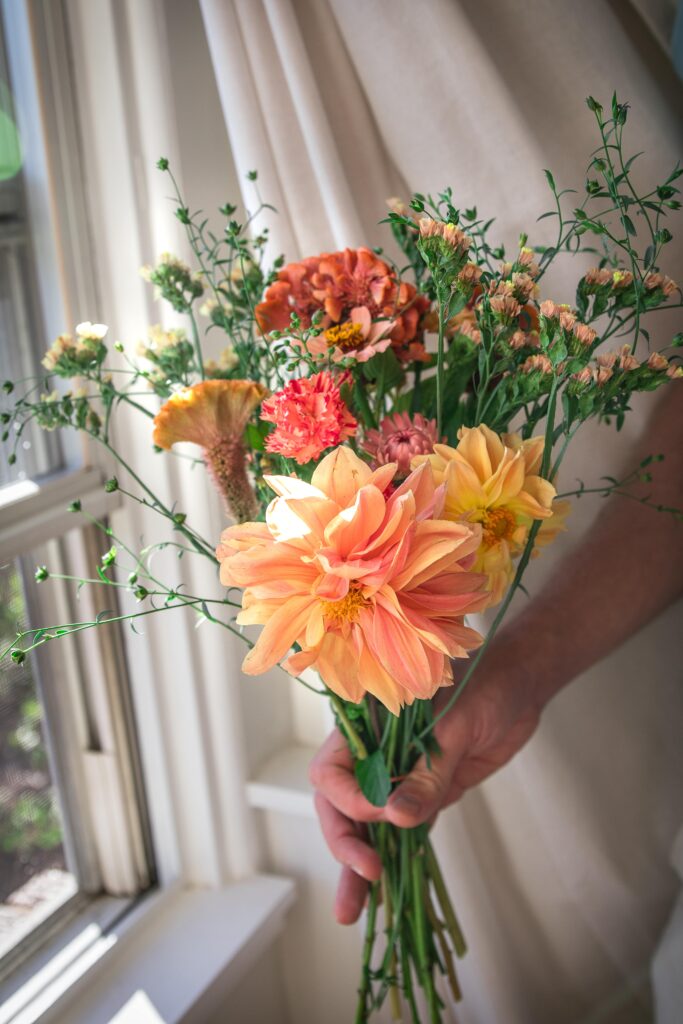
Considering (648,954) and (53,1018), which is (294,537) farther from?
(648,954)

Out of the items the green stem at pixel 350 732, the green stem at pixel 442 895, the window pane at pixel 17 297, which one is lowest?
the green stem at pixel 442 895

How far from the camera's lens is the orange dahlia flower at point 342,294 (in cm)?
65

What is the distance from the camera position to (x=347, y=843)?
2.58 ft

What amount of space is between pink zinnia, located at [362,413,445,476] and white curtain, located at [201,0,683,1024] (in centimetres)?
35

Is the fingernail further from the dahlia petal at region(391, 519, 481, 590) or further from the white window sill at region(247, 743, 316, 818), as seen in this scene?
the white window sill at region(247, 743, 316, 818)

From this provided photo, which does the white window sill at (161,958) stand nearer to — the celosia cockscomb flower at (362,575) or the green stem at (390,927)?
the green stem at (390,927)

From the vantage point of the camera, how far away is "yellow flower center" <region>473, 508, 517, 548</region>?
583 mm

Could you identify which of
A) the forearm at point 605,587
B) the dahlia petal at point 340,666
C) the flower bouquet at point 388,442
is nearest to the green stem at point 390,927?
the flower bouquet at point 388,442

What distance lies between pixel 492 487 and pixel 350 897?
482mm

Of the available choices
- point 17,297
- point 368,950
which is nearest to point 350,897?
point 368,950

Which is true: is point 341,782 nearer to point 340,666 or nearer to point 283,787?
point 340,666

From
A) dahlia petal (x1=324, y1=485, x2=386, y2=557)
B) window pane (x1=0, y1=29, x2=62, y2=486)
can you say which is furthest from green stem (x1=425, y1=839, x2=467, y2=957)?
window pane (x1=0, y1=29, x2=62, y2=486)

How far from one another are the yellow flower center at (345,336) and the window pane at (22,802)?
0.49 metres

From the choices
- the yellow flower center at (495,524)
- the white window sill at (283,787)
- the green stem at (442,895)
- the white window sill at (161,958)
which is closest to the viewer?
the yellow flower center at (495,524)
